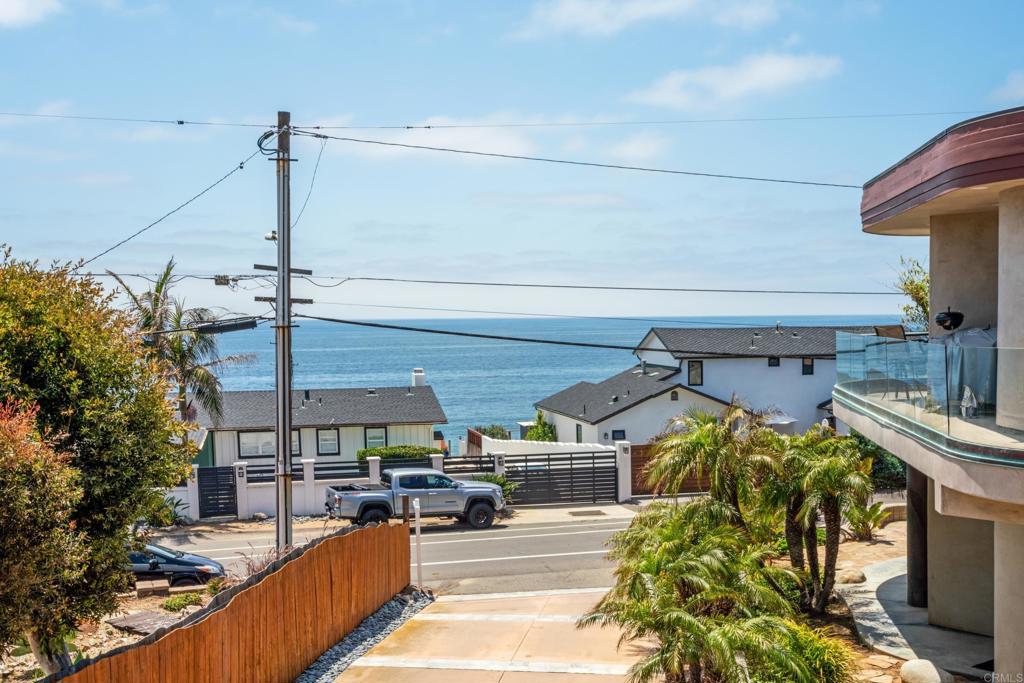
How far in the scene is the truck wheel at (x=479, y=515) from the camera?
27.5 meters

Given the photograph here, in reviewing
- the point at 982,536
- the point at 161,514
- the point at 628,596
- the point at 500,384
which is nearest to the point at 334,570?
the point at 161,514

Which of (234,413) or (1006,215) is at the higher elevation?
(1006,215)

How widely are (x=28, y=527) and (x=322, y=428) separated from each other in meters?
29.2

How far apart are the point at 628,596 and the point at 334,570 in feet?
16.6

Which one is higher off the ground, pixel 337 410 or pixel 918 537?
pixel 337 410

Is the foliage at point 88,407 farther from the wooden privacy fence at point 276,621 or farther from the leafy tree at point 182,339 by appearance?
the leafy tree at point 182,339

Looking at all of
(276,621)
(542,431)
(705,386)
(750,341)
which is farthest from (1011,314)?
(542,431)

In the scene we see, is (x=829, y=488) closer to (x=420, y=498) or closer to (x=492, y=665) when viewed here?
(x=492, y=665)

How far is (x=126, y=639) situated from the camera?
15.7m

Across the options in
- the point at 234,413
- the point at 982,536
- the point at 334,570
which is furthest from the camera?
the point at 234,413

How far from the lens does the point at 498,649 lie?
44.9 feet

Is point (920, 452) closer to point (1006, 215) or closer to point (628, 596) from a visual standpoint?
point (1006, 215)

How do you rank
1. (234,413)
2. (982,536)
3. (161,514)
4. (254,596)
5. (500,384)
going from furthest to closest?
(500,384) < (234,413) < (982,536) < (161,514) < (254,596)

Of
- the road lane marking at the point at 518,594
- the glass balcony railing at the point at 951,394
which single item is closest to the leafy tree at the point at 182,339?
the road lane marking at the point at 518,594
